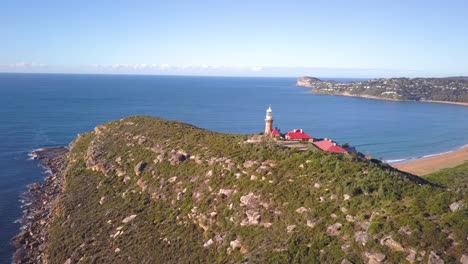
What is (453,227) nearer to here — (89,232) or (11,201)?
(89,232)

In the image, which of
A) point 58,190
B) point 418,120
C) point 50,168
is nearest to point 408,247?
point 58,190

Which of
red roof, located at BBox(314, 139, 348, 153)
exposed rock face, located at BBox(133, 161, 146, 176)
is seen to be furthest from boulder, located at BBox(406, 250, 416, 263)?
exposed rock face, located at BBox(133, 161, 146, 176)

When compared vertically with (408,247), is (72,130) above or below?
below

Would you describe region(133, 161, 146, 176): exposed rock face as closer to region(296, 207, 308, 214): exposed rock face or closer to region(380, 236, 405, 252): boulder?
region(296, 207, 308, 214): exposed rock face

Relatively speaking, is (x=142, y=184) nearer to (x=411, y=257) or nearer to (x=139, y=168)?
(x=139, y=168)

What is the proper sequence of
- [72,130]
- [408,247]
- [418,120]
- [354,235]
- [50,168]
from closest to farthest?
1. [408,247]
2. [354,235]
3. [50,168]
4. [72,130]
5. [418,120]

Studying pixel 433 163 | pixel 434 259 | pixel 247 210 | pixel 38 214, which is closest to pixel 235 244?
pixel 247 210

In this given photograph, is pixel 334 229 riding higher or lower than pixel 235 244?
higher
